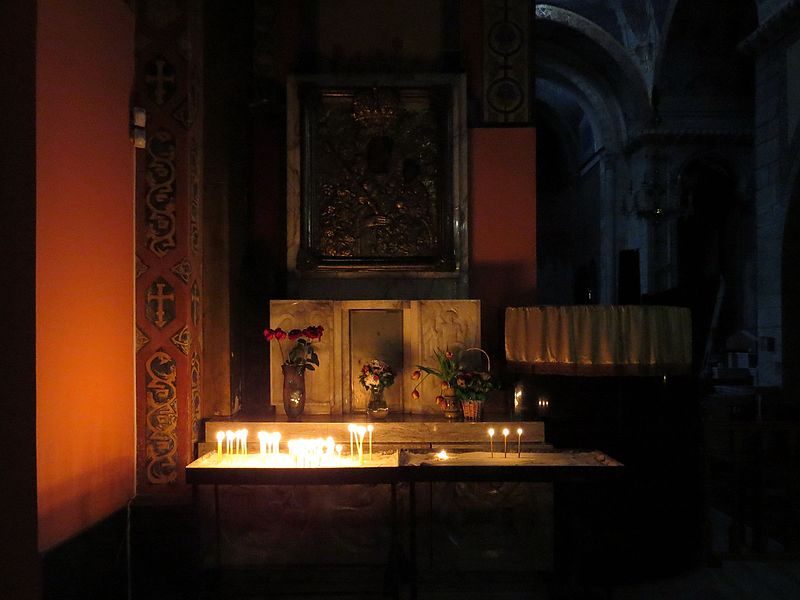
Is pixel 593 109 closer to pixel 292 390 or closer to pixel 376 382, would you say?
pixel 376 382

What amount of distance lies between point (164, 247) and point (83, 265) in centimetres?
68

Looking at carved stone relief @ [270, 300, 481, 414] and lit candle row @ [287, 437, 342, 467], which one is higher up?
carved stone relief @ [270, 300, 481, 414]

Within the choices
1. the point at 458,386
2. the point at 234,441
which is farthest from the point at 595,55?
the point at 234,441

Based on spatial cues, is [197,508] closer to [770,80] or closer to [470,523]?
[470,523]

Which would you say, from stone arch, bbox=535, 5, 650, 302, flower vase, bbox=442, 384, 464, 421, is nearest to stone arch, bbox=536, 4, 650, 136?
stone arch, bbox=535, 5, 650, 302

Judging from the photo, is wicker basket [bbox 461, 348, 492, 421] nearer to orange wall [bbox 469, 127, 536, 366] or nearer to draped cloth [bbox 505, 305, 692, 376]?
draped cloth [bbox 505, 305, 692, 376]

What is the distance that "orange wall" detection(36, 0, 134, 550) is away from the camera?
3.24 meters

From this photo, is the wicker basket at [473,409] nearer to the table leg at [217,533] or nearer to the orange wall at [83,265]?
the table leg at [217,533]

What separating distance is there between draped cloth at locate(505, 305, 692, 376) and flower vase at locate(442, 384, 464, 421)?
68 cm

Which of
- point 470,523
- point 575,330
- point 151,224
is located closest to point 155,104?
point 151,224

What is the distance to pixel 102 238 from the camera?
381cm

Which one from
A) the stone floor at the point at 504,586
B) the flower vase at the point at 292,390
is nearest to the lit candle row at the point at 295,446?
the flower vase at the point at 292,390

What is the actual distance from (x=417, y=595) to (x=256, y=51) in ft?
14.5

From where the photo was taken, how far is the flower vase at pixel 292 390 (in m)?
4.63
